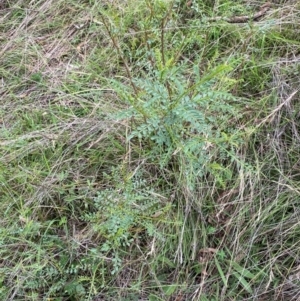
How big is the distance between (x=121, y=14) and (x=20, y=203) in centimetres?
94

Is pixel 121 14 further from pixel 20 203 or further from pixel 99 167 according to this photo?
pixel 20 203

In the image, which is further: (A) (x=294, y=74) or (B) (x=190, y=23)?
(B) (x=190, y=23)

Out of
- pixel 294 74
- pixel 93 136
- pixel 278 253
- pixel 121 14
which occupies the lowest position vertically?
pixel 278 253

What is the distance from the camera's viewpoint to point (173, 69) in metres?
1.67

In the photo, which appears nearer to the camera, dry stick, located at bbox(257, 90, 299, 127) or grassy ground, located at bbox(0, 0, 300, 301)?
grassy ground, located at bbox(0, 0, 300, 301)

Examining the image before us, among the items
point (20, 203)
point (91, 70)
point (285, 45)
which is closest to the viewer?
point (20, 203)

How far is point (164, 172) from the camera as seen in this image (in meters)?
1.79

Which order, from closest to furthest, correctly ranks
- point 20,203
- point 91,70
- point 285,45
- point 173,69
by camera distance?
1. point 173,69
2. point 20,203
3. point 285,45
4. point 91,70

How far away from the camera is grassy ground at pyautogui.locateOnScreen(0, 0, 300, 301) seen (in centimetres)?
166

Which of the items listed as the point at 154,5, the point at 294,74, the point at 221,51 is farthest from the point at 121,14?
the point at 294,74

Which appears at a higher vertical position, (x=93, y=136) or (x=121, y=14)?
(x=121, y=14)

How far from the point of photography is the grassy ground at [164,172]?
166 centimetres

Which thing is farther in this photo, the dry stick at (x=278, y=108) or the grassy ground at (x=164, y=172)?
the dry stick at (x=278, y=108)

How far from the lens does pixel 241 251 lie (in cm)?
169
